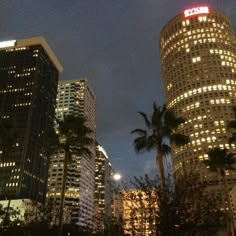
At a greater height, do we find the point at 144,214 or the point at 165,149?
the point at 165,149

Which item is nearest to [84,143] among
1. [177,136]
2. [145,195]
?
[177,136]

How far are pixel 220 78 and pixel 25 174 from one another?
408 ft

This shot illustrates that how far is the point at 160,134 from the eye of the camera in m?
32.8

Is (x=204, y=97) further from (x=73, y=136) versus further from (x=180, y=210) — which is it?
(x=180, y=210)

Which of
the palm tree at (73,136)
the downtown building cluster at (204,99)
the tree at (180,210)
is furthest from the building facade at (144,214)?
the downtown building cluster at (204,99)

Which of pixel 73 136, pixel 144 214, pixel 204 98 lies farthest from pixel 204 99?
pixel 144 214

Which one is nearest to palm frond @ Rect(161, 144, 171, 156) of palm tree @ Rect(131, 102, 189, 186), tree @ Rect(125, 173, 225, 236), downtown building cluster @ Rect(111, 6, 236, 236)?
palm tree @ Rect(131, 102, 189, 186)

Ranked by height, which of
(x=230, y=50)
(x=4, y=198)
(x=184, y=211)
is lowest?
(x=184, y=211)

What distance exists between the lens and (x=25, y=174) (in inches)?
7510

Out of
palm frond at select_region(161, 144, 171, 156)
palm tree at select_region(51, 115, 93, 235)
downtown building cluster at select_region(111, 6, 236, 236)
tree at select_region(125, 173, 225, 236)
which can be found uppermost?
downtown building cluster at select_region(111, 6, 236, 236)

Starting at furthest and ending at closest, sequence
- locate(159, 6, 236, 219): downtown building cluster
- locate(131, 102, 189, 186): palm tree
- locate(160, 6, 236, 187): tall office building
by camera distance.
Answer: locate(160, 6, 236, 187): tall office building, locate(159, 6, 236, 219): downtown building cluster, locate(131, 102, 189, 186): palm tree

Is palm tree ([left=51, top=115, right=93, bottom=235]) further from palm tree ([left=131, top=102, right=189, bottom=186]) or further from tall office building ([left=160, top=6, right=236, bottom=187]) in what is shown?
tall office building ([left=160, top=6, right=236, bottom=187])

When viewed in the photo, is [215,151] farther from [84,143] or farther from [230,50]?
[230,50]

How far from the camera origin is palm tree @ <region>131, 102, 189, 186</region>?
32750 mm
